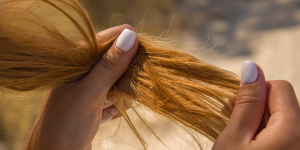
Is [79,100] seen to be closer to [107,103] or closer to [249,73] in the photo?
[107,103]

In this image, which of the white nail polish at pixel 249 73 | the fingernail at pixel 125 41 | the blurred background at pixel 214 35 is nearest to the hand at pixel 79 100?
the fingernail at pixel 125 41

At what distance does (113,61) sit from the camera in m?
0.65

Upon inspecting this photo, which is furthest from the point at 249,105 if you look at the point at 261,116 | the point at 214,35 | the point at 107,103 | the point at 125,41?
the point at 214,35

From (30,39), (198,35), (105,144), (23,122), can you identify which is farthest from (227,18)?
(23,122)

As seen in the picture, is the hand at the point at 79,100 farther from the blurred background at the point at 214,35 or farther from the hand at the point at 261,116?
the blurred background at the point at 214,35

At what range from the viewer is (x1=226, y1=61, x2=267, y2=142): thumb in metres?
0.52

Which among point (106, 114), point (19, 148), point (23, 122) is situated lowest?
point (19, 148)

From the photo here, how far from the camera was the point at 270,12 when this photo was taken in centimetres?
195

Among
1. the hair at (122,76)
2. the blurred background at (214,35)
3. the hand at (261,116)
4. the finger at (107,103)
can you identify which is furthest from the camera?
the blurred background at (214,35)

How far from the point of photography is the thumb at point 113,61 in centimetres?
64

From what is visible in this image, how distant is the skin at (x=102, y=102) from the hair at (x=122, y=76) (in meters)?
0.05

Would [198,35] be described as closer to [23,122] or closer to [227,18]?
[227,18]

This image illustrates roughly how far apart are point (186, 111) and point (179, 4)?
171 cm

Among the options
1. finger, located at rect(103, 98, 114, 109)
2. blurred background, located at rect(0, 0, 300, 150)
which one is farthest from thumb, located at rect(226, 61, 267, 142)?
blurred background, located at rect(0, 0, 300, 150)
